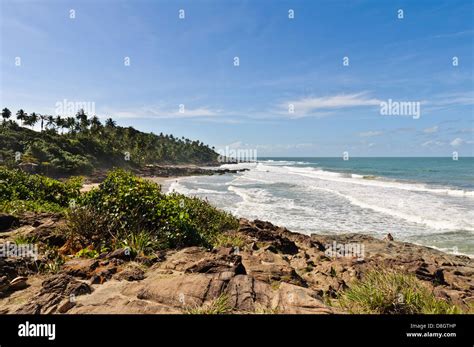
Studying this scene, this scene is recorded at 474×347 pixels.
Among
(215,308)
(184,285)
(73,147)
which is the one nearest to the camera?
(215,308)

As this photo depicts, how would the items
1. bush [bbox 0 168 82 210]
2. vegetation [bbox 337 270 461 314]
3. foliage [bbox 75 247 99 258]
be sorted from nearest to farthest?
vegetation [bbox 337 270 461 314], foliage [bbox 75 247 99 258], bush [bbox 0 168 82 210]

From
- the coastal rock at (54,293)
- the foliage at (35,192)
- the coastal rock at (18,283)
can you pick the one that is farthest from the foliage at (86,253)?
the foliage at (35,192)

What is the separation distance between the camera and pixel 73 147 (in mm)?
62562

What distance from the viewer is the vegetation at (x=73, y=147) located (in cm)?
4969

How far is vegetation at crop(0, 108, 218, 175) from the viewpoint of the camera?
1956 inches

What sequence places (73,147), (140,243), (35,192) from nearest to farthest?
(140,243), (35,192), (73,147)

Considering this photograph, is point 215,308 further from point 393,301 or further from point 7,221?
point 7,221

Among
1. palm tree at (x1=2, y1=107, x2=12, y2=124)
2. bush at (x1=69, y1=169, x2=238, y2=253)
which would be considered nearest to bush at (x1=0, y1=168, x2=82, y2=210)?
bush at (x1=69, y1=169, x2=238, y2=253)

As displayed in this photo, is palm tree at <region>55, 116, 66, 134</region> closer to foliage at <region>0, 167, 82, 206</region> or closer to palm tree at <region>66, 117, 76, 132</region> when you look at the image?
palm tree at <region>66, 117, 76, 132</region>

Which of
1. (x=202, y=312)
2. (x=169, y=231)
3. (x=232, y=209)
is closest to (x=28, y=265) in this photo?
(x=169, y=231)

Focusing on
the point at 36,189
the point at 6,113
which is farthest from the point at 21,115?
the point at 36,189
